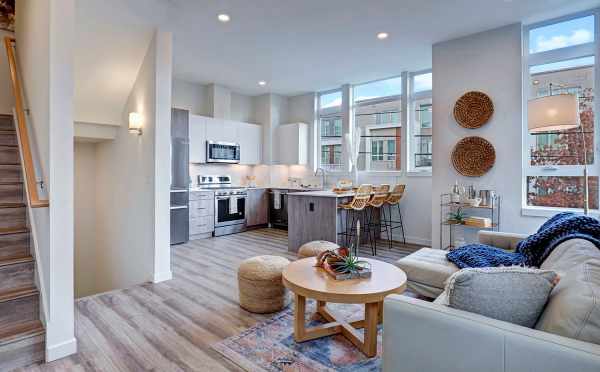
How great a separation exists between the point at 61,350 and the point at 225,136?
201 inches

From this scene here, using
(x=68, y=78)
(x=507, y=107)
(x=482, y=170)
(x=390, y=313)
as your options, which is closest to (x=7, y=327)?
(x=68, y=78)

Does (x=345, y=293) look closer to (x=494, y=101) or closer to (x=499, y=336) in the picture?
(x=499, y=336)

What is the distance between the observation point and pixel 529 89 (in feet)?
14.0

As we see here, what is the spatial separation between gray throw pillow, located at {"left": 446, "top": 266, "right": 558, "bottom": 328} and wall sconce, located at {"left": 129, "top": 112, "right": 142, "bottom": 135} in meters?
3.74

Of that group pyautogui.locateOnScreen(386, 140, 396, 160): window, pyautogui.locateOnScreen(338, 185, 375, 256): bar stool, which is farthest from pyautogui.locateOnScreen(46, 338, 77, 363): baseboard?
pyautogui.locateOnScreen(386, 140, 396, 160): window

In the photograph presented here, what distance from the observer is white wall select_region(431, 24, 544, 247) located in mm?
4195

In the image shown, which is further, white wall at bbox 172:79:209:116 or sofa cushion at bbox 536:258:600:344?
white wall at bbox 172:79:209:116

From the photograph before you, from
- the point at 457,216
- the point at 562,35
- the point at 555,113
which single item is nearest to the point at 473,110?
the point at 562,35

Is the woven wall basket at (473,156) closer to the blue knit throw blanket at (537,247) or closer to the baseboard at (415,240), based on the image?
the baseboard at (415,240)

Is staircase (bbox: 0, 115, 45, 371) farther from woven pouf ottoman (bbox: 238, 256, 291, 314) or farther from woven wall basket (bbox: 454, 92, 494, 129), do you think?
woven wall basket (bbox: 454, 92, 494, 129)

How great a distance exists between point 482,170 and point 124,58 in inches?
183

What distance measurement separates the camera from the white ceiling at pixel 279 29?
356 cm

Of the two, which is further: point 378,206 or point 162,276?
point 378,206

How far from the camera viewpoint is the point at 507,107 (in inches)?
168
